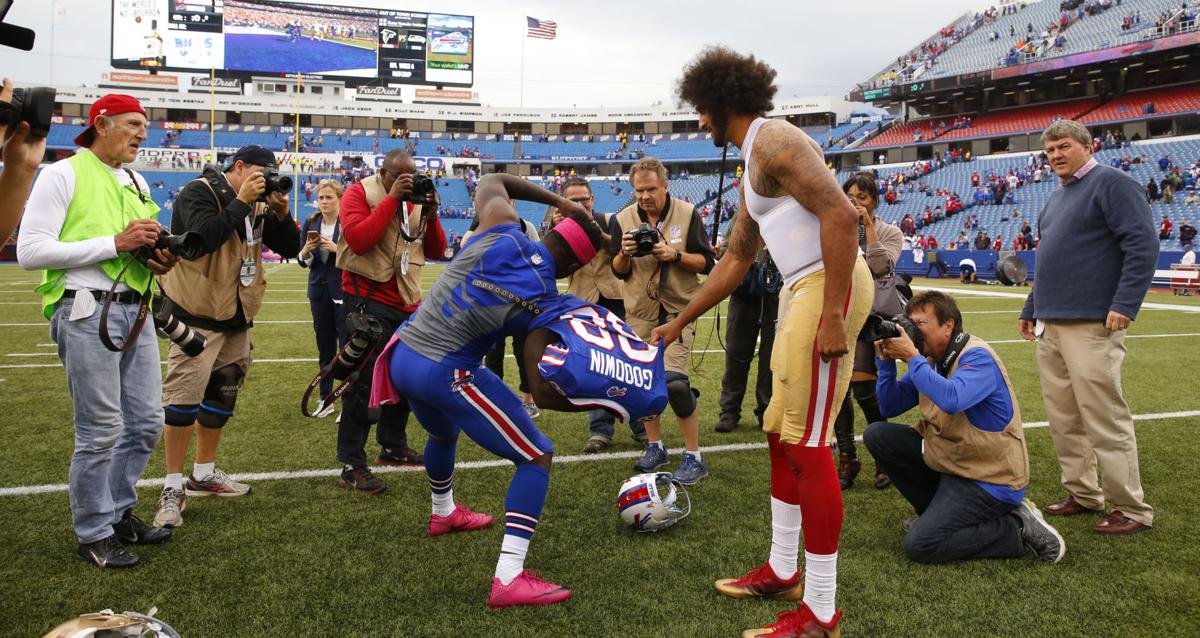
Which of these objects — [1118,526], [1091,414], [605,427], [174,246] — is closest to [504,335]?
[174,246]

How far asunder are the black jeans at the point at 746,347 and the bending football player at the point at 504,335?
2995mm

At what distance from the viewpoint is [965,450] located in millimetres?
3668

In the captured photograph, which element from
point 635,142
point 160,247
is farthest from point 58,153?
point 160,247

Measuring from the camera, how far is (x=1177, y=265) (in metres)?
21.4

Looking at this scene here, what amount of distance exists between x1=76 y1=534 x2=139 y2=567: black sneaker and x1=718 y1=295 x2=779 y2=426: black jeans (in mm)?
4321

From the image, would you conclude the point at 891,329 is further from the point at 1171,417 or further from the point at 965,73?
the point at 965,73

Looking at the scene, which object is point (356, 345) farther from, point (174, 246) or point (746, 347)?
point (746, 347)

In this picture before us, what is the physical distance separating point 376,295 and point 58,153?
203 ft

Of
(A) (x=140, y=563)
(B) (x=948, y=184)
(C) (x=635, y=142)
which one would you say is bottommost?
(A) (x=140, y=563)

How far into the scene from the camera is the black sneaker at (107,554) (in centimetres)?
336

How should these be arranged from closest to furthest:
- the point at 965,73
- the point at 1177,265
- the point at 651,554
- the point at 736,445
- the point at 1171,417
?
the point at 651,554 < the point at 736,445 < the point at 1171,417 < the point at 1177,265 < the point at 965,73

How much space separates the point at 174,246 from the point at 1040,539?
4.29m

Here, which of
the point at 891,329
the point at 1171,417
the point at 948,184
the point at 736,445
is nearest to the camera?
the point at 891,329

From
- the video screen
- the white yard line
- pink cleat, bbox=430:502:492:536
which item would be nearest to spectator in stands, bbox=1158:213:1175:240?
the white yard line
